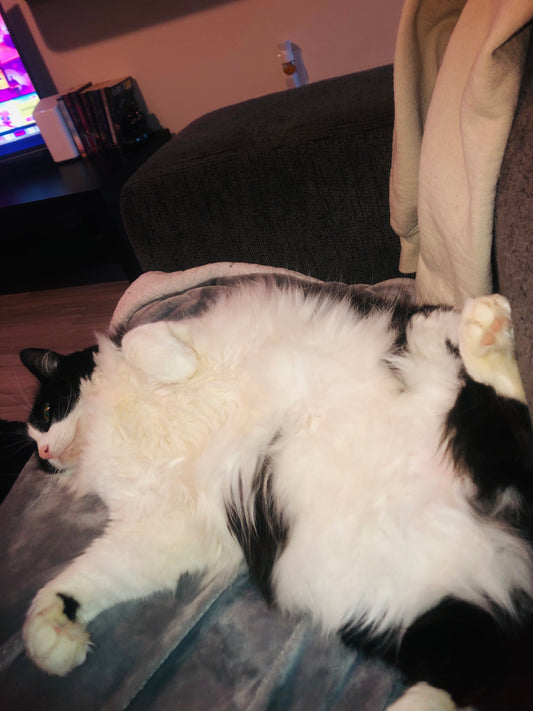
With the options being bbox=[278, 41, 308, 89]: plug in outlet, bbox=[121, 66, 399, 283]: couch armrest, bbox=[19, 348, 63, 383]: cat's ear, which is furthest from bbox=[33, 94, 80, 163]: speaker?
bbox=[19, 348, 63, 383]: cat's ear

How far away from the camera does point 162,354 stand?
106 centimetres

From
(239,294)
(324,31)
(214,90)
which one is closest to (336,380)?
(239,294)

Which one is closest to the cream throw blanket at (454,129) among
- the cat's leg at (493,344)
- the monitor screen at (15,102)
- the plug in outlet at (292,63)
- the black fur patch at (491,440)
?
the cat's leg at (493,344)

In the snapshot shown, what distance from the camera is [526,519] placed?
78cm

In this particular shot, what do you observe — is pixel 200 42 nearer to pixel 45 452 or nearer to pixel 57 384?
pixel 57 384

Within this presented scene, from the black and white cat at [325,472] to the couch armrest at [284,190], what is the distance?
27cm

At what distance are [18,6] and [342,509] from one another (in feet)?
10.2

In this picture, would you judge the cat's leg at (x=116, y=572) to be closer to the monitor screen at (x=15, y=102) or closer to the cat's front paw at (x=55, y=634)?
the cat's front paw at (x=55, y=634)

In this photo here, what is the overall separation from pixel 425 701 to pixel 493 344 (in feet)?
1.85

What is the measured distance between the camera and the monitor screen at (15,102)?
8.48 feet

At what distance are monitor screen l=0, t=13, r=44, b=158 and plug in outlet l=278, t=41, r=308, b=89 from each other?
1421 millimetres

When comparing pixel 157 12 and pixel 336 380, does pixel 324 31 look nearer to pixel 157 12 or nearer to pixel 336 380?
pixel 157 12

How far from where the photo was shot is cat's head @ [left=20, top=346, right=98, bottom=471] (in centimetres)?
127

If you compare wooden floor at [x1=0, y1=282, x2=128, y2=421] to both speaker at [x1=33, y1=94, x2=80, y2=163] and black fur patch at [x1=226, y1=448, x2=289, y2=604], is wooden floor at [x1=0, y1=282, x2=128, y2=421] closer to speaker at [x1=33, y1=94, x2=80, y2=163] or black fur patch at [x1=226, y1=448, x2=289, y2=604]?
speaker at [x1=33, y1=94, x2=80, y2=163]
